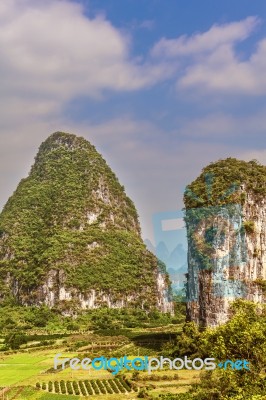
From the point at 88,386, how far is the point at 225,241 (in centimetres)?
2199

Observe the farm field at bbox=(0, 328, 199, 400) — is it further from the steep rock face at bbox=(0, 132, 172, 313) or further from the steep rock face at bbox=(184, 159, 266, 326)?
the steep rock face at bbox=(0, 132, 172, 313)

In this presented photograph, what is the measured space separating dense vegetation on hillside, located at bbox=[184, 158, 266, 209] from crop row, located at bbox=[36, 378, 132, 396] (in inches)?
895

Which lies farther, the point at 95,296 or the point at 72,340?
the point at 95,296

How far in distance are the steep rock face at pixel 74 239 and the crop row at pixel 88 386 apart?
6172 centimetres

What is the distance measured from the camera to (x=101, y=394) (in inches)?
1505

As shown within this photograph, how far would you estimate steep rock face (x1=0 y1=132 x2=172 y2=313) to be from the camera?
110m

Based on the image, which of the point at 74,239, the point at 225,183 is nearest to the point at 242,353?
the point at 225,183

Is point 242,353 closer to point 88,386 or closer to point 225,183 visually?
point 88,386

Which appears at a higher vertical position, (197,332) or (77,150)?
(77,150)

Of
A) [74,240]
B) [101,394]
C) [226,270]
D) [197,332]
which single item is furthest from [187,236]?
[74,240]

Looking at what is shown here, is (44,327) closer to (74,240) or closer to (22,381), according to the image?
(74,240)

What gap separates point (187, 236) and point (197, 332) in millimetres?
10762

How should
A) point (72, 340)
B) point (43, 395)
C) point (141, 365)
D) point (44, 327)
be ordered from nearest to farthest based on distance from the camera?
point (43, 395), point (141, 365), point (72, 340), point (44, 327)

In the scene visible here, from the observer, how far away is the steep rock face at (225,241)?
5353 centimetres
